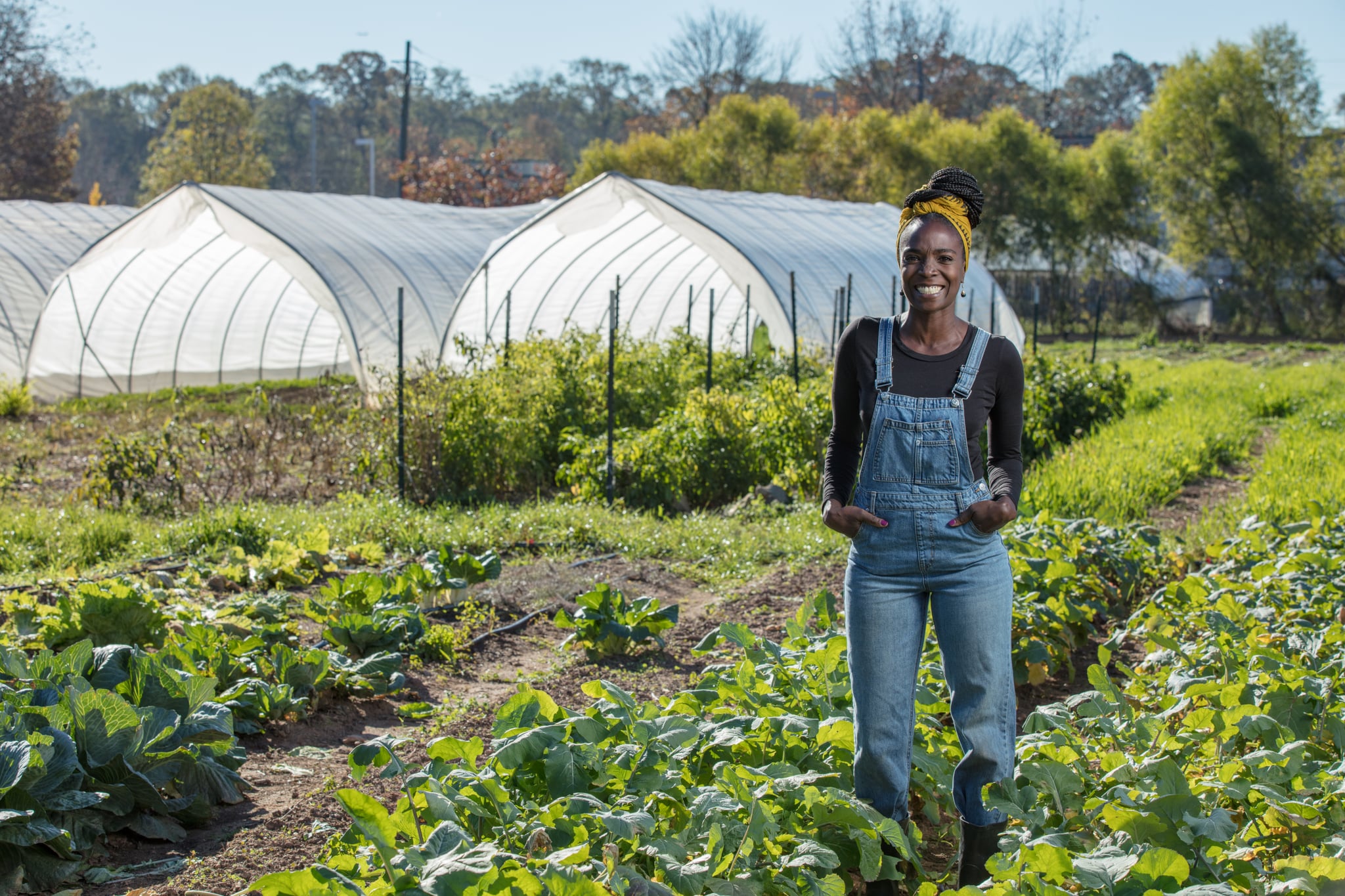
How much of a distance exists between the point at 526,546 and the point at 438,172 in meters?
24.4

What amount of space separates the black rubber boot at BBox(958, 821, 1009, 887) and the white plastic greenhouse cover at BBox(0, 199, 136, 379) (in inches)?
529

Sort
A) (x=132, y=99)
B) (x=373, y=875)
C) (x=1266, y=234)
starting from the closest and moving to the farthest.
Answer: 1. (x=373, y=875)
2. (x=1266, y=234)
3. (x=132, y=99)

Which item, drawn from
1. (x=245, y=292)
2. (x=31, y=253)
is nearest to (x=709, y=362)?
(x=245, y=292)

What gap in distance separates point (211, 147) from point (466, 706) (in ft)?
104

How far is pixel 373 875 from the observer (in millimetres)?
2162

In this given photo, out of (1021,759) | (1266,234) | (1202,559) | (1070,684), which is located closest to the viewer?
(1021,759)

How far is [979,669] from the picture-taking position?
230cm

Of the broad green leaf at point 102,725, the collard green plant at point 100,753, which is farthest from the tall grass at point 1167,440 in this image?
the broad green leaf at point 102,725

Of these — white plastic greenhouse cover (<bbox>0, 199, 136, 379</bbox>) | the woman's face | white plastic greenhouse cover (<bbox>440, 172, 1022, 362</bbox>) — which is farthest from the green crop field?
white plastic greenhouse cover (<bbox>0, 199, 136, 379</bbox>)

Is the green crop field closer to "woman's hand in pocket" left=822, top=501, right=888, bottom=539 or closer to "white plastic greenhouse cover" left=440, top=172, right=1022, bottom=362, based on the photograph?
"woman's hand in pocket" left=822, top=501, right=888, bottom=539

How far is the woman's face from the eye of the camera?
2.27 metres

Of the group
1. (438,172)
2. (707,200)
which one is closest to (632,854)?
(707,200)

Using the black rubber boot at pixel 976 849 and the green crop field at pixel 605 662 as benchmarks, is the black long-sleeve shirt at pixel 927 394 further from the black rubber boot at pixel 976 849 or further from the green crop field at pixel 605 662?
the black rubber boot at pixel 976 849

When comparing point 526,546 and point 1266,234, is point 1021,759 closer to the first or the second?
point 526,546
